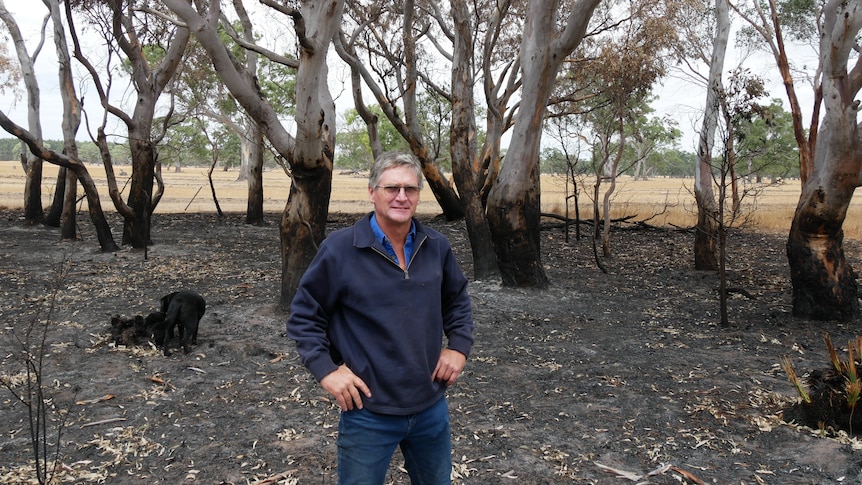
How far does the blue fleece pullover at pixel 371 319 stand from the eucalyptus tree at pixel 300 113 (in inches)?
174

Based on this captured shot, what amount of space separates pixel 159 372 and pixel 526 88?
534 cm

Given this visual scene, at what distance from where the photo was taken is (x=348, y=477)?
2275 mm

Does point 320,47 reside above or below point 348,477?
above

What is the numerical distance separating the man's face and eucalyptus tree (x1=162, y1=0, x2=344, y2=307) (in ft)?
14.0

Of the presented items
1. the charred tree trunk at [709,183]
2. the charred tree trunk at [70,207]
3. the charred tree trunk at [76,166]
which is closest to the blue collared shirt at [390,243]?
the charred tree trunk at [709,183]

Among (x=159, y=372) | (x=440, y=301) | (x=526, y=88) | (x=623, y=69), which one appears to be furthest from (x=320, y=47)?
(x=623, y=69)

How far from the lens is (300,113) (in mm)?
6918

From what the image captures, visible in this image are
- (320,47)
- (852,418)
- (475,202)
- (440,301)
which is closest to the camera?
(440,301)

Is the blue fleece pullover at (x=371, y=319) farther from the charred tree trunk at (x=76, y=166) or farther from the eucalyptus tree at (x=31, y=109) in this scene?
the eucalyptus tree at (x=31, y=109)

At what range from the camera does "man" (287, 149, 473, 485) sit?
2.25m

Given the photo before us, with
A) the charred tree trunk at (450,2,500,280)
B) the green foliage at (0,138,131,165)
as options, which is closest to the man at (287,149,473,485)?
the charred tree trunk at (450,2,500,280)

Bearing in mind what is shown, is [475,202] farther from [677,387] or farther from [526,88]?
[677,387]

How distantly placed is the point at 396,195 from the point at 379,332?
0.47 meters

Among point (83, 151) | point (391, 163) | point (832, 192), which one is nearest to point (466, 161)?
point (832, 192)
